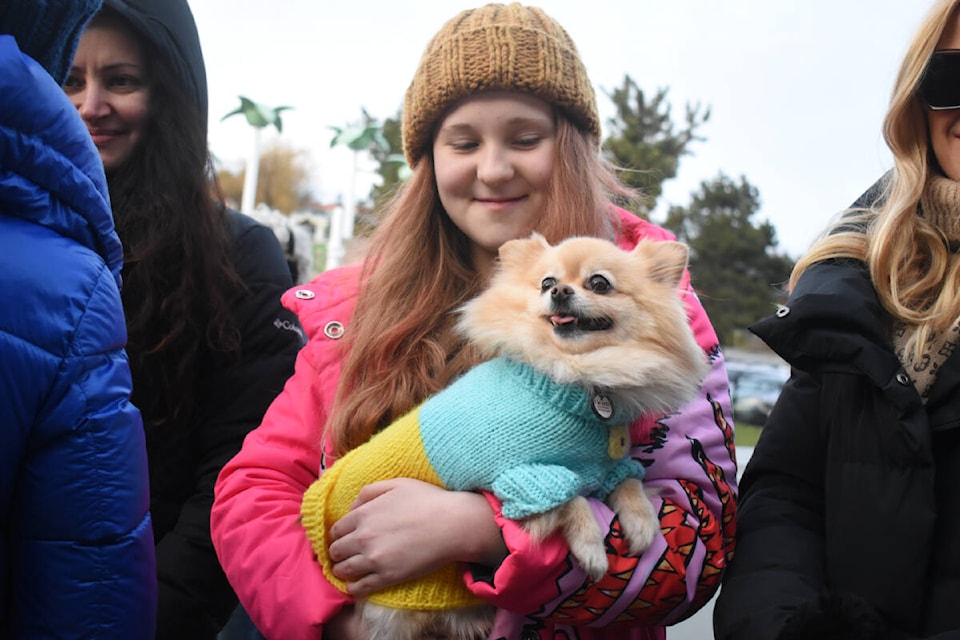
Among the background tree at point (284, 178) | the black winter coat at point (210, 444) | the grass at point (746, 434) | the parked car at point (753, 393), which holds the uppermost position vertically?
the black winter coat at point (210, 444)

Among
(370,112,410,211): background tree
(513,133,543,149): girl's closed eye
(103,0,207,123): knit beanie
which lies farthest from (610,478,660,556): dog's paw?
(370,112,410,211): background tree

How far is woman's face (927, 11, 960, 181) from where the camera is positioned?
1.73 meters

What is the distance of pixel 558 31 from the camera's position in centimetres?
216

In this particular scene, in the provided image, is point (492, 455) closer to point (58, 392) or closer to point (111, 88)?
point (58, 392)

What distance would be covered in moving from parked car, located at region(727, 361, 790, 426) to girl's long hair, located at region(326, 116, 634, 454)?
9490 millimetres

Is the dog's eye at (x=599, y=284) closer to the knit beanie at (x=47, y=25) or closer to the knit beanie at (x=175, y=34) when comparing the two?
the knit beanie at (x=47, y=25)

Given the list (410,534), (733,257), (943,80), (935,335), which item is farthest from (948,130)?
(733,257)

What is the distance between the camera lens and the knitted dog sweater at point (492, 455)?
160cm

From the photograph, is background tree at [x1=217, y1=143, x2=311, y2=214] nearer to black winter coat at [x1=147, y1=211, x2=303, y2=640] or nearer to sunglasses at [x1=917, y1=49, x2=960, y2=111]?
black winter coat at [x1=147, y1=211, x2=303, y2=640]

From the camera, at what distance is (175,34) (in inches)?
91.7

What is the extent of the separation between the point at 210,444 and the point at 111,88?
3.92 feet

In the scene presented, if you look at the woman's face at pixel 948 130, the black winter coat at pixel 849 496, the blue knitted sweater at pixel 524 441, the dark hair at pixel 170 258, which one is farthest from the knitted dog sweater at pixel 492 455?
the woman's face at pixel 948 130

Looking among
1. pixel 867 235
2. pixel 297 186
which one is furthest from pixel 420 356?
pixel 297 186

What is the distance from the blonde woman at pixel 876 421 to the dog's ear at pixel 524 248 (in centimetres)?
59
